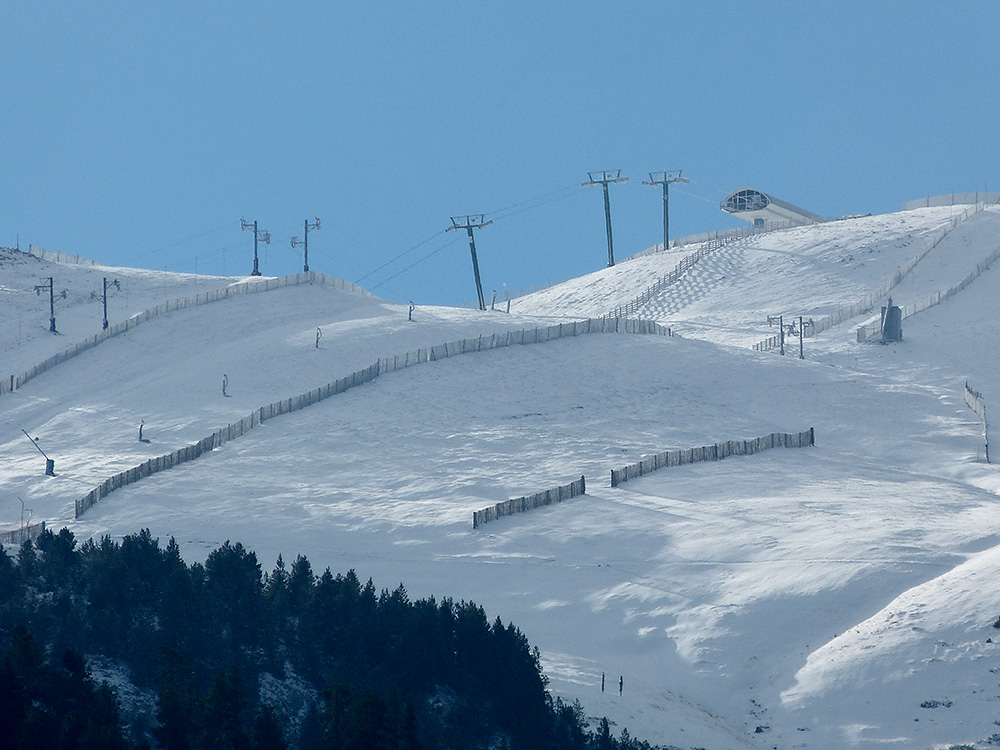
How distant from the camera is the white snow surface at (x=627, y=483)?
113 ft

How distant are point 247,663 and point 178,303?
43445 mm

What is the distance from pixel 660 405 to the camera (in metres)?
58.5

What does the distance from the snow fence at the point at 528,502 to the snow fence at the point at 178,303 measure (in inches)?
1027

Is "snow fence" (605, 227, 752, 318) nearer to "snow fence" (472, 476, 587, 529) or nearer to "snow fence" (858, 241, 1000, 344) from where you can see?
"snow fence" (858, 241, 1000, 344)

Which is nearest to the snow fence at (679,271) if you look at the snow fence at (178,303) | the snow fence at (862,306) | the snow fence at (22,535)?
the snow fence at (862,306)

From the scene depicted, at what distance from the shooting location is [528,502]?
45750 mm

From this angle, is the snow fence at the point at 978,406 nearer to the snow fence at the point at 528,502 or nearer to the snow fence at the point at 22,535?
the snow fence at the point at 528,502

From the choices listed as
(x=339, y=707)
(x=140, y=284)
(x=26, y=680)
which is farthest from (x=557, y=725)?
(x=140, y=284)

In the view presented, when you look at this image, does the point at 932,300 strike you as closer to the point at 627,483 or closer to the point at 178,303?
the point at 627,483

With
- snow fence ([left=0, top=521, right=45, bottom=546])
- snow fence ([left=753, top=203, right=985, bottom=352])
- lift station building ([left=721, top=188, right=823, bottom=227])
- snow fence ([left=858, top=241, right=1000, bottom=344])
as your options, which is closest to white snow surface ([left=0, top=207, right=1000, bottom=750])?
snow fence ([left=858, top=241, right=1000, bottom=344])

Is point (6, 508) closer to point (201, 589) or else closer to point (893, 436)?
point (201, 589)

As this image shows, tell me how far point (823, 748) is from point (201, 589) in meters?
14.2

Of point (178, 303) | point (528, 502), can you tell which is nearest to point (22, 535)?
point (528, 502)

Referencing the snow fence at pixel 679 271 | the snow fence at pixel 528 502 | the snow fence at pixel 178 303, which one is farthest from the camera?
the snow fence at pixel 679 271
